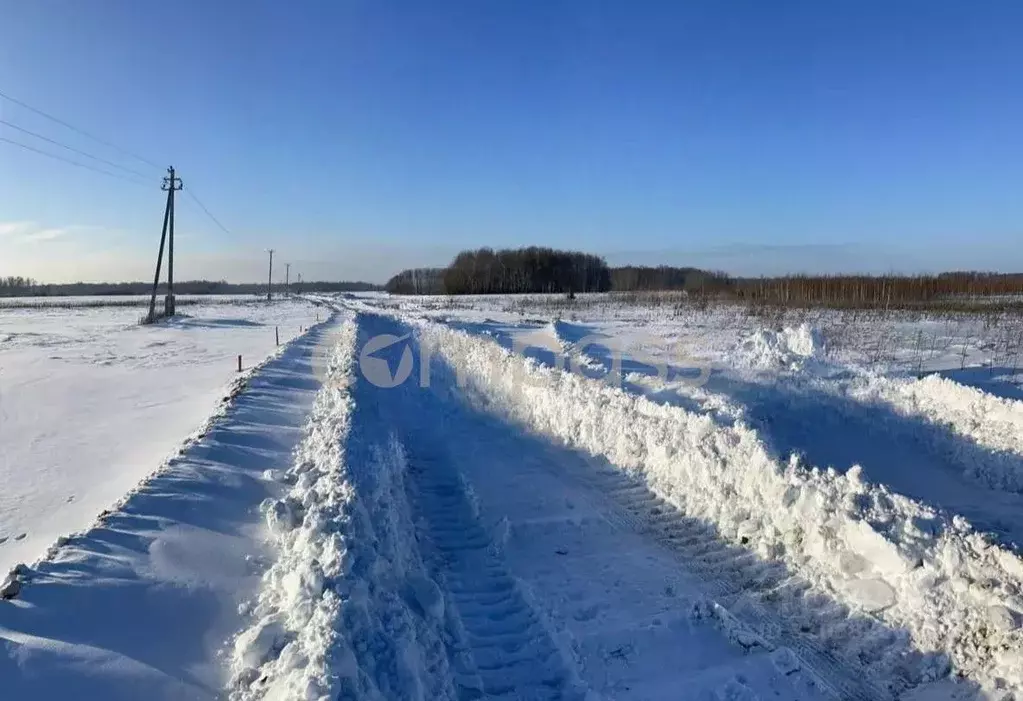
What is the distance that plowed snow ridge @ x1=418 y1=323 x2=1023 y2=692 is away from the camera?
4156 mm

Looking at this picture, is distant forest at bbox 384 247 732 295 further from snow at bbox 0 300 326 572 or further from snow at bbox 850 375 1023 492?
snow at bbox 850 375 1023 492

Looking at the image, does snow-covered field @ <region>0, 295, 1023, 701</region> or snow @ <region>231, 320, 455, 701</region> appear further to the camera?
snow-covered field @ <region>0, 295, 1023, 701</region>

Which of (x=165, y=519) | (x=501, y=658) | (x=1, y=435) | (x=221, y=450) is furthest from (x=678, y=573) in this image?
(x=1, y=435)

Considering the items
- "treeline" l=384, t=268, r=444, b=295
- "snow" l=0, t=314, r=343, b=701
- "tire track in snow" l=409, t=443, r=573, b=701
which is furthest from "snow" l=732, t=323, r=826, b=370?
"treeline" l=384, t=268, r=444, b=295

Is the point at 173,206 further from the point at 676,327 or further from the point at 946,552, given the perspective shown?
the point at 946,552

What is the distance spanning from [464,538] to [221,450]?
3.74 meters

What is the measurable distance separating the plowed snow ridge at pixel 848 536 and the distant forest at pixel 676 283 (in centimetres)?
2260

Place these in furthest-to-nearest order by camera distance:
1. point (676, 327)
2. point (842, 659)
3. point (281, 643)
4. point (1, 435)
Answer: point (676, 327)
point (1, 435)
point (842, 659)
point (281, 643)

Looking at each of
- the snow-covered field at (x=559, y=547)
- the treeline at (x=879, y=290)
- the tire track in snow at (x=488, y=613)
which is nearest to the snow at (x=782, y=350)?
the snow-covered field at (x=559, y=547)

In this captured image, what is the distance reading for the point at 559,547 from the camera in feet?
20.1

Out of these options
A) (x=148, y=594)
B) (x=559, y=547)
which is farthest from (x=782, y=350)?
(x=148, y=594)

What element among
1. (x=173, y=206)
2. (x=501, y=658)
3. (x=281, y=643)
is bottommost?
(x=501, y=658)

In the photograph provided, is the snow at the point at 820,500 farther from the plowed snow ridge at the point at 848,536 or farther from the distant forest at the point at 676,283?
the distant forest at the point at 676,283

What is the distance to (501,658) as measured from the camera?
171 inches
